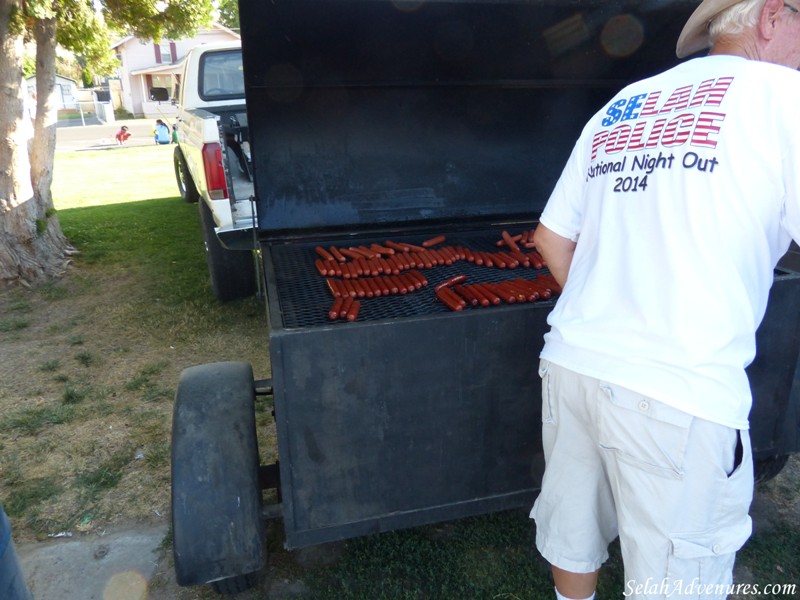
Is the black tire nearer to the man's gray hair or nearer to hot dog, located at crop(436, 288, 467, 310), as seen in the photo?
hot dog, located at crop(436, 288, 467, 310)

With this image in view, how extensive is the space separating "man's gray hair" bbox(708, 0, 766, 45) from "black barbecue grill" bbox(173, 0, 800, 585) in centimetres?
92

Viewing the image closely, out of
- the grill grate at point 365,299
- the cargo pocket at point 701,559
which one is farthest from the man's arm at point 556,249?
the cargo pocket at point 701,559

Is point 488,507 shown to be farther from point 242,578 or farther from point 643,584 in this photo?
point 242,578

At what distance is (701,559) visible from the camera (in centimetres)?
153

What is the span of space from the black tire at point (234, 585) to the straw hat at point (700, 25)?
242 cm

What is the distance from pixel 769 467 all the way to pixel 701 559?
62.9 inches

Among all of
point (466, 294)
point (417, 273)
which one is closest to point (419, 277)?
point (417, 273)

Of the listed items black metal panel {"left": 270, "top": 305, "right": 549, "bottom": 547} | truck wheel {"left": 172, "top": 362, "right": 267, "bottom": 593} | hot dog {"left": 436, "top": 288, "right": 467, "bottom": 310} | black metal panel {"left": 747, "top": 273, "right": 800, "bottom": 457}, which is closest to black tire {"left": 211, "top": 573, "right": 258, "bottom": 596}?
truck wheel {"left": 172, "top": 362, "right": 267, "bottom": 593}

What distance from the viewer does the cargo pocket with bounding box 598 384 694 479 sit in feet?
4.81

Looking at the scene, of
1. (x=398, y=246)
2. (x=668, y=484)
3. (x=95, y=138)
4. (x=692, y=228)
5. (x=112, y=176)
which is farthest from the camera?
(x=95, y=138)

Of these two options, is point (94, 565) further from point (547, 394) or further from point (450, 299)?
point (547, 394)

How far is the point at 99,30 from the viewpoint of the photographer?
698 centimetres

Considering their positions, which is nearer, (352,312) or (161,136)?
(352,312)

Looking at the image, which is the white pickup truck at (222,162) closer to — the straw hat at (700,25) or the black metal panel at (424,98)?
the black metal panel at (424,98)
